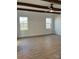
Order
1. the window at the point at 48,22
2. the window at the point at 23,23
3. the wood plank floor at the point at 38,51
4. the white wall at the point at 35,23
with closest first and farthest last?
the wood plank floor at the point at 38,51, the window at the point at 23,23, the white wall at the point at 35,23, the window at the point at 48,22

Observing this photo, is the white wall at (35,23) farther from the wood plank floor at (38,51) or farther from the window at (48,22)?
the wood plank floor at (38,51)

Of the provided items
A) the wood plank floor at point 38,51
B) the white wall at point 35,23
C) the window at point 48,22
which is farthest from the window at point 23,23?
the wood plank floor at point 38,51

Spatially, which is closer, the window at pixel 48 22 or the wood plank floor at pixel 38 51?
the wood plank floor at pixel 38 51

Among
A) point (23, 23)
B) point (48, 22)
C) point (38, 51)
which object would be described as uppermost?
point (48, 22)

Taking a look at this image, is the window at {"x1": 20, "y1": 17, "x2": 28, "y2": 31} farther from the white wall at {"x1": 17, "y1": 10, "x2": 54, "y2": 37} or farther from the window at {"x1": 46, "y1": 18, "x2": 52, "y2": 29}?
the window at {"x1": 46, "y1": 18, "x2": 52, "y2": 29}

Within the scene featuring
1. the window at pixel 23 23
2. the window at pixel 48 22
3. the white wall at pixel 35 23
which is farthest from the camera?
the window at pixel 48 22

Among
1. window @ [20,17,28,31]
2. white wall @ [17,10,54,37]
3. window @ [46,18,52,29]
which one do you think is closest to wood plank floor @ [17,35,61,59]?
window @ [20,17,28,31]

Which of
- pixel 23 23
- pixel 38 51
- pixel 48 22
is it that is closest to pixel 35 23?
pixel 23 23

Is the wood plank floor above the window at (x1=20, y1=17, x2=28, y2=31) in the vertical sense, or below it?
below

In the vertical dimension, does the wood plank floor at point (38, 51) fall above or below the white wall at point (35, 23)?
below

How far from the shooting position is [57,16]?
1216 centimetres

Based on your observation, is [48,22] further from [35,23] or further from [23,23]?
[23,23]
